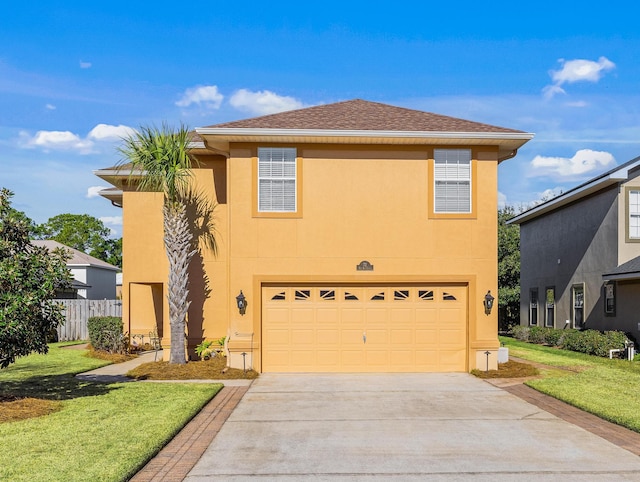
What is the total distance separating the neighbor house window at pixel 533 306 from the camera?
28125 mm

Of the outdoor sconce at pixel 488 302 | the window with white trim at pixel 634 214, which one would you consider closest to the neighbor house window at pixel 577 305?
the window with white trim at pixel 634 214

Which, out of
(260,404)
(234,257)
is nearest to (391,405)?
(260,404)

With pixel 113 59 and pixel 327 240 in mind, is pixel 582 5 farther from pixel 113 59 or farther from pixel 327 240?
pixel 113 59

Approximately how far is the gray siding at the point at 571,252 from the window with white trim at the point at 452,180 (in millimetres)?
7622

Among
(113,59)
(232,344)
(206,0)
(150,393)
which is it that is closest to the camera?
(150,393)

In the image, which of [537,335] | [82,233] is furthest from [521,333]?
[82,233]

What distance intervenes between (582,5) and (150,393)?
16.7 m

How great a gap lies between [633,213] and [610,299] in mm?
3080

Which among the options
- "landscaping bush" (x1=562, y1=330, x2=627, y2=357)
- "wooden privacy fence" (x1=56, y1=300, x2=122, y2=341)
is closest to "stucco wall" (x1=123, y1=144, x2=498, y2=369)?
"landscaping bush" (x1=562, y1=330, x2=627, y2=357)

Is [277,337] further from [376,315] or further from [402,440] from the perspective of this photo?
[402,440]

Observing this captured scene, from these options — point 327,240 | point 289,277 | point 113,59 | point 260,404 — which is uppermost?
point 113,59

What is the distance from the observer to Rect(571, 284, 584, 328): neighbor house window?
23.0m

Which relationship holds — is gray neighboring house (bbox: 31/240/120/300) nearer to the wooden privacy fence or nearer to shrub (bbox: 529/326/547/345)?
the wooden privacy fence

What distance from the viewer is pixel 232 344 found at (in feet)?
50.0
